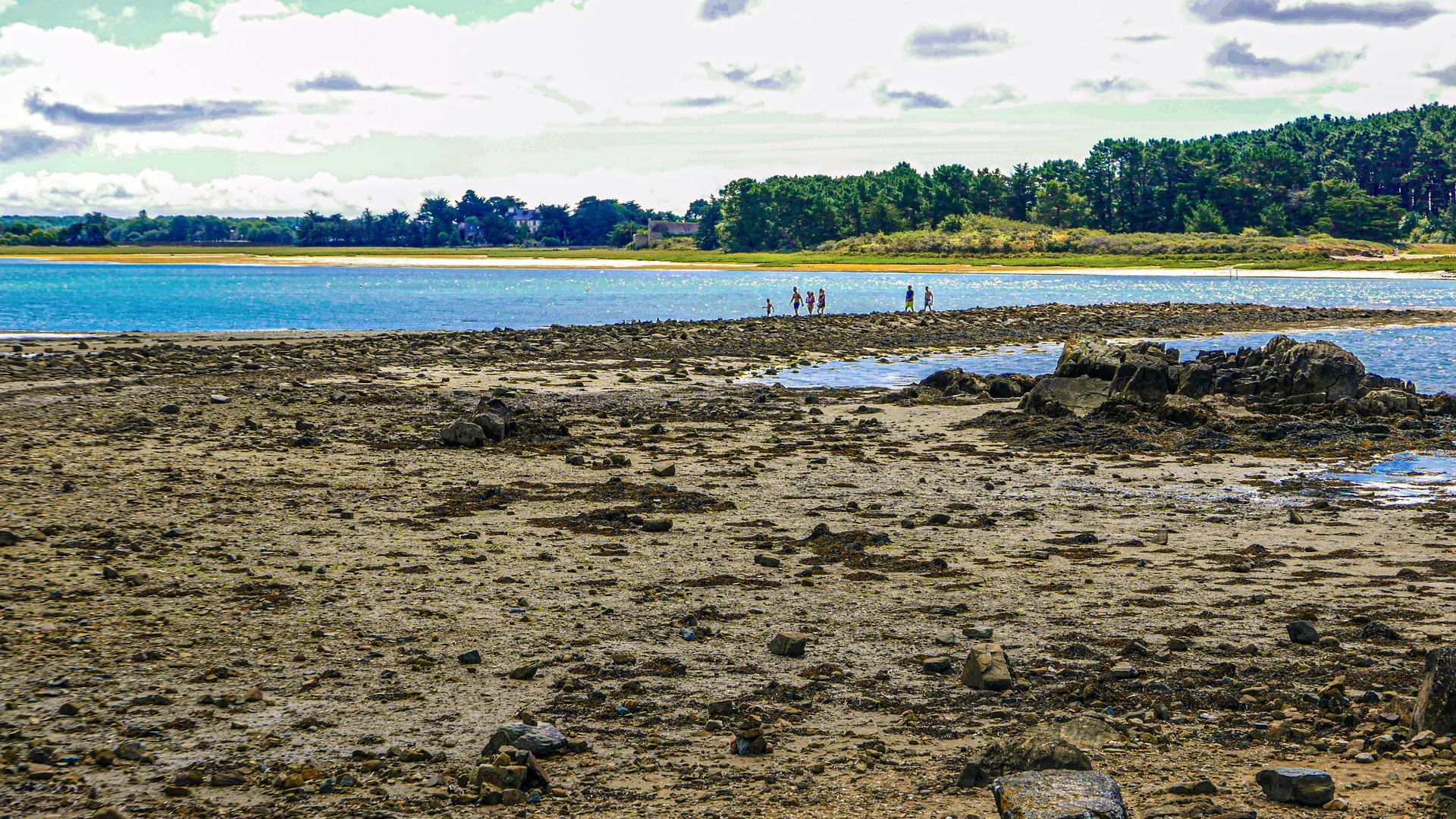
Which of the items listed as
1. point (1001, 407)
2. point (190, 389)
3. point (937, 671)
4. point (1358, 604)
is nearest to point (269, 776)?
point (937, 671)

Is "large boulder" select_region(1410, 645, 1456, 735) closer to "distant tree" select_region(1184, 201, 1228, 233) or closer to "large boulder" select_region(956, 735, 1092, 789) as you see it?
"large boulder" select_region(956, 735, 1092, 789)

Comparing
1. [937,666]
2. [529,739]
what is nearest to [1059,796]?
[937,666]

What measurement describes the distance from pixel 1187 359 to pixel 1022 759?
42.2 meters

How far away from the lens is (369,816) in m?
7.41

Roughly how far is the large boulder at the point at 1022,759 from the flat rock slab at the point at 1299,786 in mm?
1098

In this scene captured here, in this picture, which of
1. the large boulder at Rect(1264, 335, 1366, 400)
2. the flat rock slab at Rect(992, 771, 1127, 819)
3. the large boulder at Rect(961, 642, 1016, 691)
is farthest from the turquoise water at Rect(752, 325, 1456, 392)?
the flat rock slab at Rect(992, 771, 1127, 819)

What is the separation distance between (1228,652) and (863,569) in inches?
174

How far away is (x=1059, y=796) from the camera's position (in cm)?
671

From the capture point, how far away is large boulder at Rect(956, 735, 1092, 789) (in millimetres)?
7352

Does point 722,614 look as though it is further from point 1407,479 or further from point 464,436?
point 1407,479

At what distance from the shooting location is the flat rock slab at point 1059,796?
6.50m

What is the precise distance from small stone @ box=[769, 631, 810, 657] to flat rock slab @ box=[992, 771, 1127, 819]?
3702mm

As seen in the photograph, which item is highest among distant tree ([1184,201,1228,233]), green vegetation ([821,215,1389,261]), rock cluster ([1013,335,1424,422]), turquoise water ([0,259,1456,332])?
distant tree ([1184,201,1228,233])

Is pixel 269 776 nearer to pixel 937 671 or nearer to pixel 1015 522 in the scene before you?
pixel 937 671
